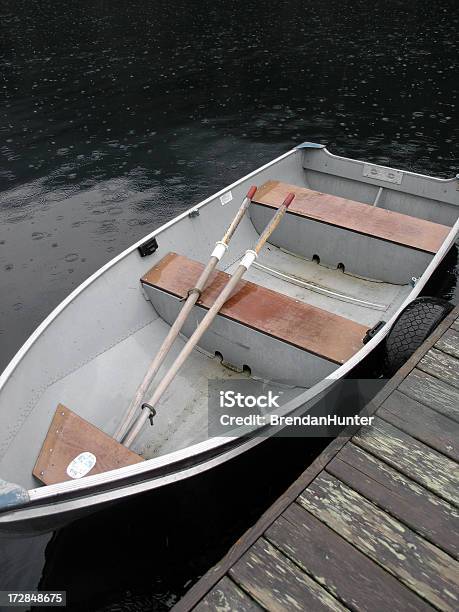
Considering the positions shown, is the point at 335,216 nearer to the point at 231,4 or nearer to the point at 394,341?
the point at 394,341

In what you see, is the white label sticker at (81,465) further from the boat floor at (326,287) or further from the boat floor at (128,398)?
the boat floor at (326,287)

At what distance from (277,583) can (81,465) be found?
8.70 feet

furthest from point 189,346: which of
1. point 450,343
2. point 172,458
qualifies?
point 450,343

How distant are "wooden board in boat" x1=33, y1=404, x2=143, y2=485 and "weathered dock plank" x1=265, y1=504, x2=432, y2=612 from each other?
6.60ft

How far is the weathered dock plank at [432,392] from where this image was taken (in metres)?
4.61

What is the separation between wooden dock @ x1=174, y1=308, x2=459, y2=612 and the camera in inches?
133

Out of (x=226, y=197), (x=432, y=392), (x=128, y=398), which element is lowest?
(x=128, y=398)

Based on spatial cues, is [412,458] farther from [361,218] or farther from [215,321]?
[361,218]

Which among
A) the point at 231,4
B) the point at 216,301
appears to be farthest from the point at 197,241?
the point at 231,4

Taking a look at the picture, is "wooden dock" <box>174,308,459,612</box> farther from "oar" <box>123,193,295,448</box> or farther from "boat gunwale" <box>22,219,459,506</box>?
"oar" <box>123,193,295,448</box>

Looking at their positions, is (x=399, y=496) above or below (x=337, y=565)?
above

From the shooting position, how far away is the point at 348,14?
29.3 metres

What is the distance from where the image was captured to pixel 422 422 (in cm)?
451

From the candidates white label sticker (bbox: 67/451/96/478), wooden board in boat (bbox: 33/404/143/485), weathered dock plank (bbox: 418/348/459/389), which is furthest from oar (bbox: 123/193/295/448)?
weathered dock plank (bbox: 418/348/459/389)
